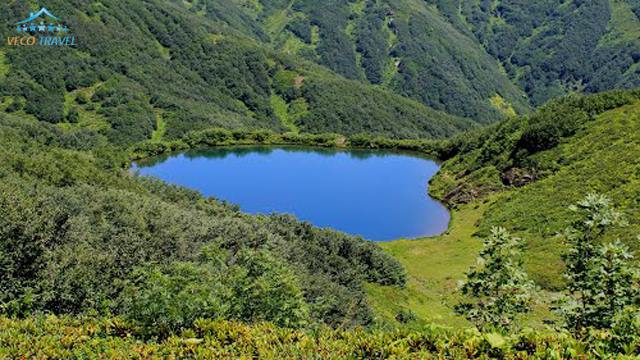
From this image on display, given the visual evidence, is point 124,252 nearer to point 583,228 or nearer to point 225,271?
point 225,271

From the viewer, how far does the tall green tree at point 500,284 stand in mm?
13740

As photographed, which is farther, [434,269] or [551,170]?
[551,170]

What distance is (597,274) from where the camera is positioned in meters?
13.0

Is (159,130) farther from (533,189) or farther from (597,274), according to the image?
(597,274)

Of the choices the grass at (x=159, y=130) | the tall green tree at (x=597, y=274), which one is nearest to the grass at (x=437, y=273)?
the tall green tree at (x=597, y=274)

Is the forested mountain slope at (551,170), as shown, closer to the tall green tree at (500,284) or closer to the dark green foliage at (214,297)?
the tall green tree at (500,284)

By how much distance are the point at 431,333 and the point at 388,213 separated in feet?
255

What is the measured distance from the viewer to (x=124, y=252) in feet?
83.5

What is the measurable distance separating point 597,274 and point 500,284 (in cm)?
227

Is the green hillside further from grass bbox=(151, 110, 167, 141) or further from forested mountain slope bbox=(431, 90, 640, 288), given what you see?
grass bbox=(151, 110, 167, 141)

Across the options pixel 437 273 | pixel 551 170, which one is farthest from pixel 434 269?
pixel 551 170


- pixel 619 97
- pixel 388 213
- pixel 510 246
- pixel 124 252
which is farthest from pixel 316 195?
pixel 510 246

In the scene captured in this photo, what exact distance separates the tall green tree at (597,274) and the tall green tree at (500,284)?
1.01 m

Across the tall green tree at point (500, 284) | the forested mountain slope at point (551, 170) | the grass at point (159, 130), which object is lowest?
the tall green tree at point (500, 284)
